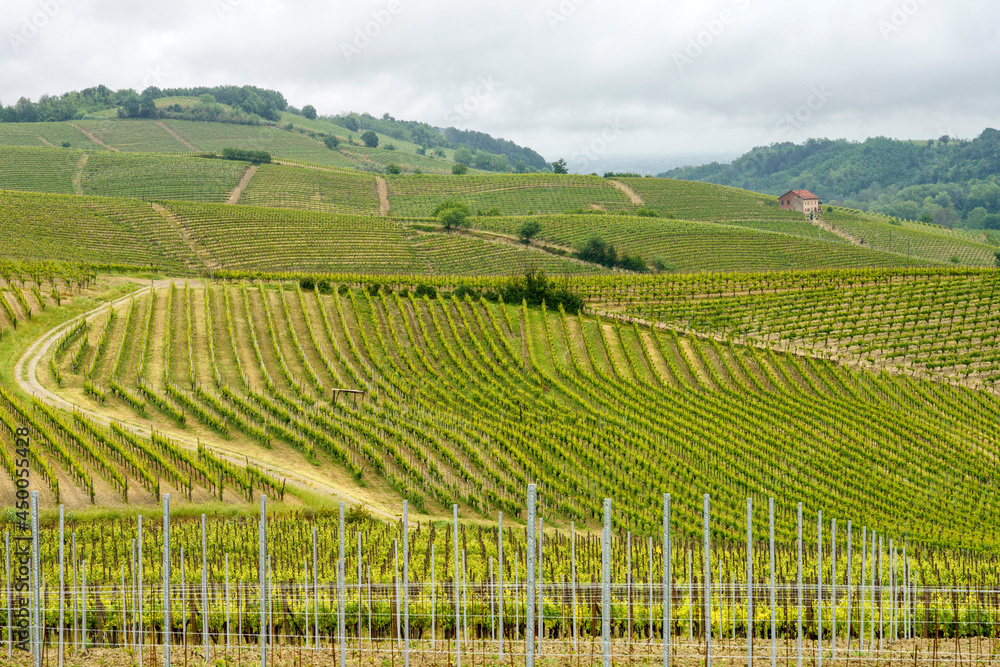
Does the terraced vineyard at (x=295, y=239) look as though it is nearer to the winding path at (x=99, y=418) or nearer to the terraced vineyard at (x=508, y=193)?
the terraced vineyard at (x=508, y=193)

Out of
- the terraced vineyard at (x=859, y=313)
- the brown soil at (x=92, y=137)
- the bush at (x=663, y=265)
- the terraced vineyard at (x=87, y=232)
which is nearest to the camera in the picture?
the terraced vineyard at (x=859, y=313)

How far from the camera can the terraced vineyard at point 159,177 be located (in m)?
92.5

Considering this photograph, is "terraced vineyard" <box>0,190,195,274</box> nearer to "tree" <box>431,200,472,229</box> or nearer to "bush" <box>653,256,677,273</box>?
"tree" <box>431,200,472,229</box>

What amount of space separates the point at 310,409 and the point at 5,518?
11.3m

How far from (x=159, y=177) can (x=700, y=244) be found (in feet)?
215

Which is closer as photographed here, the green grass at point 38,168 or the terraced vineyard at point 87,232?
the terraced vineyard at point 87,232

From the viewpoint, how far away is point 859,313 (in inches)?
1716

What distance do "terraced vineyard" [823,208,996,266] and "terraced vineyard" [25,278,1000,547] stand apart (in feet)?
201

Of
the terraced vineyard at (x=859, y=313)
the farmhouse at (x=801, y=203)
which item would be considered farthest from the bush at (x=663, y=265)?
the farmhouse at (x=801, y=203)

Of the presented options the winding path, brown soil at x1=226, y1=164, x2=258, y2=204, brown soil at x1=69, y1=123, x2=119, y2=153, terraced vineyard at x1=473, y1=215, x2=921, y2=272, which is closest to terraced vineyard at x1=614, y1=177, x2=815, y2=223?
terraced vineyard at x1=473, y1=215, x2=921, y2=272

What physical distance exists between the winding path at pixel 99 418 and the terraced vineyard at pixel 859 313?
82.4 feet

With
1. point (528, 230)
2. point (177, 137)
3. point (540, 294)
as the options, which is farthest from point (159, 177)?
point (540, 294)

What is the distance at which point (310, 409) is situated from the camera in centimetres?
2938

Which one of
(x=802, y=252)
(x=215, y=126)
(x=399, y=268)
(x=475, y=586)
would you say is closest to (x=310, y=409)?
(x=475, y=586)
